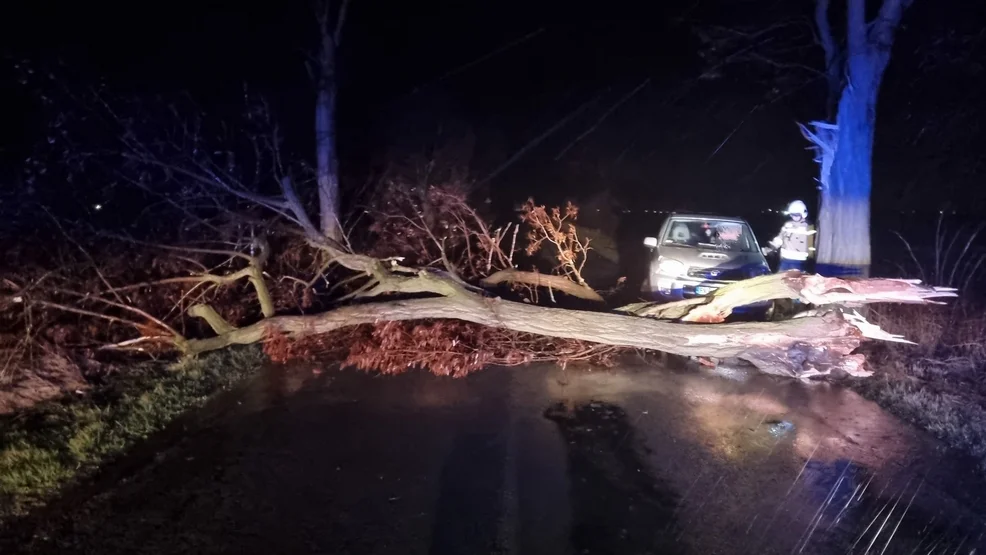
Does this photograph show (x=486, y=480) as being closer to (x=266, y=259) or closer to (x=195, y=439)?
(x=195, y=439)

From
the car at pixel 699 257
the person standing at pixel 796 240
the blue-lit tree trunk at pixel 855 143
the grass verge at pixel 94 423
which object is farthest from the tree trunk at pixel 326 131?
the blue-lit tree trunk at pixel 855 143

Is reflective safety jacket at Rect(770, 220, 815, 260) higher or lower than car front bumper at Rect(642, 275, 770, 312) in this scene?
higher

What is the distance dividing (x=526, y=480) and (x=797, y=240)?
6722 millimetres

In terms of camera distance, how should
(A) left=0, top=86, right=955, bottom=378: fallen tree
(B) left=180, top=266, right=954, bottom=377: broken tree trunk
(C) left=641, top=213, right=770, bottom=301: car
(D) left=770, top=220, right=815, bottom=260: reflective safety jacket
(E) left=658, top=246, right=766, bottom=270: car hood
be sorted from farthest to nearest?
(D) left=770, top=220, right=815, bottom=260: reflective safety jacket < (E) left=658, top=246, right=766, bottom=270: car hood < (C) left=641, top=213, right=770, bottom=301: car < (A) left=0, top=86, right=955, bottom=378: fallen tree < (B) left=180, top=266, right=954, bottom=377: broken tree trunk

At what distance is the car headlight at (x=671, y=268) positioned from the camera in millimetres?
10102

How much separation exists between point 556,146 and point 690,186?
20.9ft

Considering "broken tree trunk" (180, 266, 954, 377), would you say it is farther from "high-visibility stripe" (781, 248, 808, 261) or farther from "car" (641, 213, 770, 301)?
"high-visibility stripe" (781, 248, 808, 261)

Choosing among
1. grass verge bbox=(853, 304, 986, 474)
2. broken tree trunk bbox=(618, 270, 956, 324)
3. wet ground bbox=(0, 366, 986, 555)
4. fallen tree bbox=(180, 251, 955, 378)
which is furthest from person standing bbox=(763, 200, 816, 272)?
wet ground bbox=(0, 366, 986, 555)

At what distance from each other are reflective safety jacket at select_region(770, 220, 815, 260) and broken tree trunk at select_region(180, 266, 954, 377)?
2921 millimetres

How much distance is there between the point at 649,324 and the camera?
25.6 feet

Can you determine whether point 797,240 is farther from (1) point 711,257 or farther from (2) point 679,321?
(2) point 679,321

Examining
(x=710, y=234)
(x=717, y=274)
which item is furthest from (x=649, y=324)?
(x=710, y=234)

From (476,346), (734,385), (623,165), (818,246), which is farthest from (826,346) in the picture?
(623,165)

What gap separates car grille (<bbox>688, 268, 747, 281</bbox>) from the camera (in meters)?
10.0
